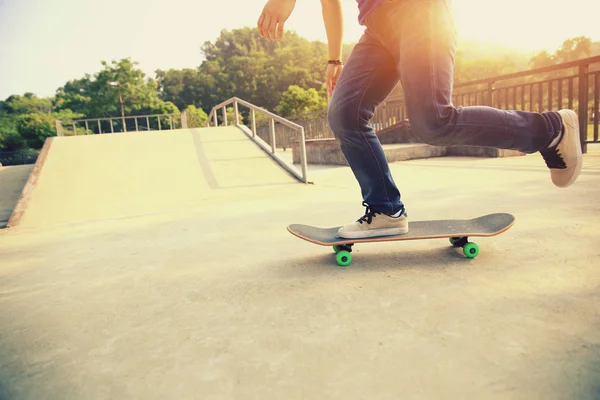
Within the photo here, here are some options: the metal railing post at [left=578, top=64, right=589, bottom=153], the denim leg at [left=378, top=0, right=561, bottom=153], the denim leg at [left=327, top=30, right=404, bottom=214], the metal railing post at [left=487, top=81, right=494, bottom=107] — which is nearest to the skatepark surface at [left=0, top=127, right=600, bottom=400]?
the denim leg at [left=327, top=30, right=404, bottom=214]

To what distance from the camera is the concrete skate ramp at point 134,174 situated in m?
4.34

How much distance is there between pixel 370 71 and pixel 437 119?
439mm

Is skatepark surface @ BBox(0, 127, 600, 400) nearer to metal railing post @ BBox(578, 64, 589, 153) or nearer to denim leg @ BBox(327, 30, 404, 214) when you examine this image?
denim leg @ BBox(327, 30, 404, 214)

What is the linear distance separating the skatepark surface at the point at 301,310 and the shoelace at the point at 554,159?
1.34 ft

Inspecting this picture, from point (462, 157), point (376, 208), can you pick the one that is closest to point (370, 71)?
point (376, 208)

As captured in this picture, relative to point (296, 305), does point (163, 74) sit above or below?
above

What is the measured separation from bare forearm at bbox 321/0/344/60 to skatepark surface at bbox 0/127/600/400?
1139 millimetres

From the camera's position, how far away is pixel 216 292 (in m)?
1.67

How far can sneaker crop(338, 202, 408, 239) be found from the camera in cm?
193

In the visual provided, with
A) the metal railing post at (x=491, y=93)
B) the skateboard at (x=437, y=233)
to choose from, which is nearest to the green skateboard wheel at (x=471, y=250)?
the skateboard at (x=437, y=233)

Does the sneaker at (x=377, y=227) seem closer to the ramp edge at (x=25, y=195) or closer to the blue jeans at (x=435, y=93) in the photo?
the blue jeans at (x=435, y=93)

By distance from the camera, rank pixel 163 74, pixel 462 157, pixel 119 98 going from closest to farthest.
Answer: pixel 462 157, pixel 119 98, pixel 163 74

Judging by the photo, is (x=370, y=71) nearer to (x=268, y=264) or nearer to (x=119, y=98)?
(x=268, y=264)

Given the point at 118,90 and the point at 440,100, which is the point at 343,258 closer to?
the point at 440,100
